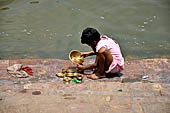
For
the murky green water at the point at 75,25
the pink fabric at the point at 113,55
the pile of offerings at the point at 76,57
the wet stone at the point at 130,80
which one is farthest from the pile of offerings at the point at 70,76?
the murky green water at the point at 75,25

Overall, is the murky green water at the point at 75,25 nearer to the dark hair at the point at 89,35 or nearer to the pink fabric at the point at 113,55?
the pink fabric at the point at 113,55

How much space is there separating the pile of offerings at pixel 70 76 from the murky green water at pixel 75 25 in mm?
1608

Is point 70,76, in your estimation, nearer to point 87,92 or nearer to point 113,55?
point 87,92

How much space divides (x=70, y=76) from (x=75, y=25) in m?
A: 3.16

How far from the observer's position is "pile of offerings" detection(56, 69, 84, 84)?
4277mm

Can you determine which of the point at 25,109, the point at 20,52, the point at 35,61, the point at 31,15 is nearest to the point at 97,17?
the point at 31,15

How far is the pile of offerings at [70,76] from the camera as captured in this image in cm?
428

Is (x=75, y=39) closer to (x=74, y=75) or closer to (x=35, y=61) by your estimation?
(x=35, y=61)

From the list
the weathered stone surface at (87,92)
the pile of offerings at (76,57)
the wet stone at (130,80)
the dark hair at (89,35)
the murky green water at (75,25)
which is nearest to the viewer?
the weathered stone surface at (87,92)

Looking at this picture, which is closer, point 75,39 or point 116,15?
point 75,39

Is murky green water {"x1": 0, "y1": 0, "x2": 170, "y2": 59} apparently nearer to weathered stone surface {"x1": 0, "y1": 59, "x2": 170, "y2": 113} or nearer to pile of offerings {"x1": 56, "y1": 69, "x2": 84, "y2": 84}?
weathered stone surface {"x1": 0, "y1": 59, "x2": 170, "y2": 113}

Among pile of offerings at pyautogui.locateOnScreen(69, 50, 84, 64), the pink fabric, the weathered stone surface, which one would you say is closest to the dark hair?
the pink fabric

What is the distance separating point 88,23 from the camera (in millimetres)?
7344

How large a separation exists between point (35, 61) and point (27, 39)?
194cm
